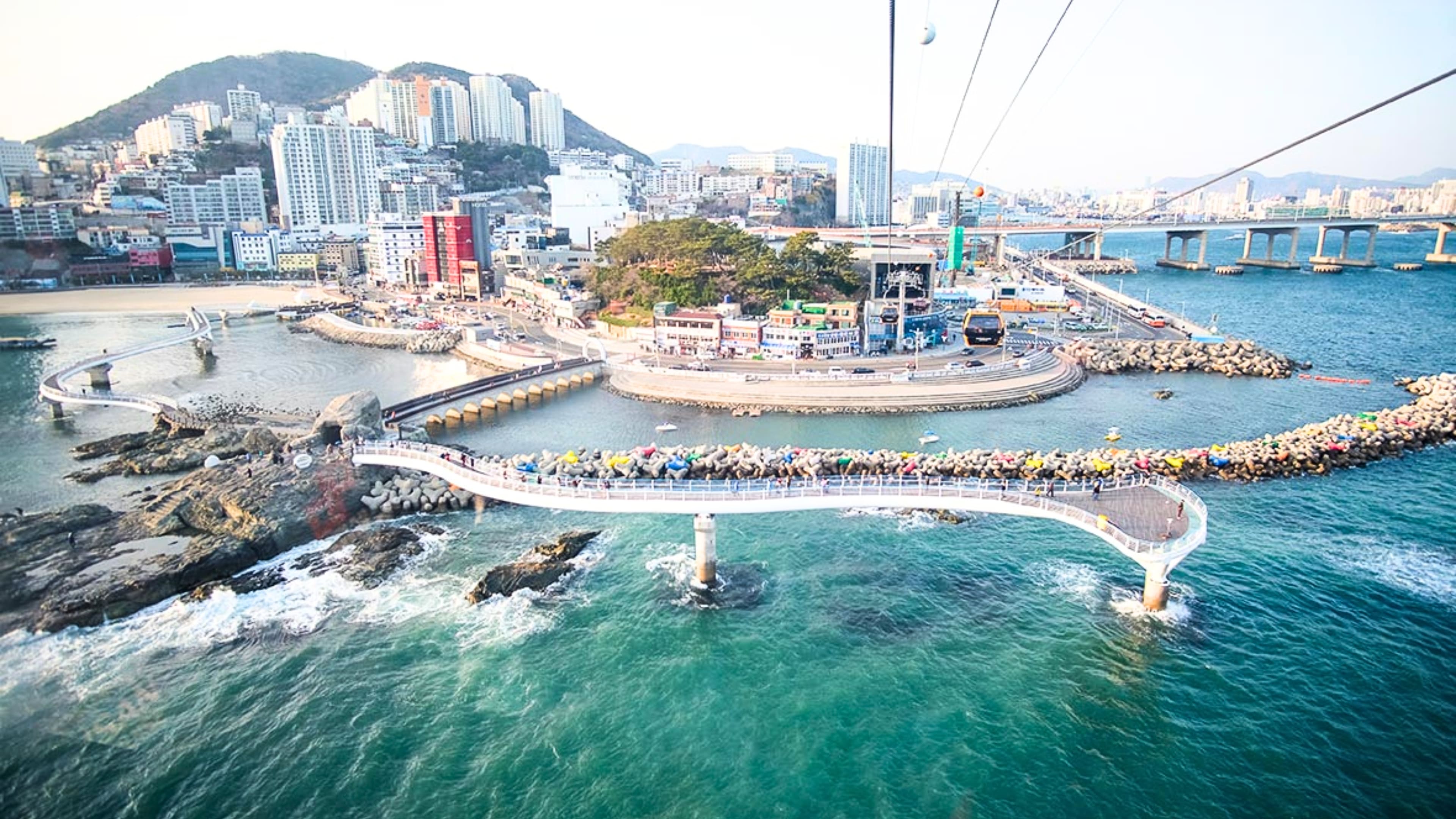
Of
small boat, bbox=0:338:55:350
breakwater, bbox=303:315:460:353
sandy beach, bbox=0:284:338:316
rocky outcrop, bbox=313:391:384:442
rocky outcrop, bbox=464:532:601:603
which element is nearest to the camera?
rocky outcrop, bbox=464:532:601:603

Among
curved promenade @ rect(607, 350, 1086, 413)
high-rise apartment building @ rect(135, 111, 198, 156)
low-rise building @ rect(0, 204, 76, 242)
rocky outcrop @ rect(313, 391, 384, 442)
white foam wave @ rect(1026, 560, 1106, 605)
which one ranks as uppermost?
high-rise apartment building @ rect(135, 111, 198, 156)

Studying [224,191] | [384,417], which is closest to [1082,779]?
[384,417]

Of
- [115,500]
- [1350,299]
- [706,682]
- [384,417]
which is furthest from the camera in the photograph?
[1350,299]

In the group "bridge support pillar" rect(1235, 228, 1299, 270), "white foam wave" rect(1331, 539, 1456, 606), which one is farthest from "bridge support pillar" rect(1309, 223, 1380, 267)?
"white foam wave" rect(1331, 539, 1456, 606)

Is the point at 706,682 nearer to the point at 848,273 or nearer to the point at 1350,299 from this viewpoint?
the point at 848,273

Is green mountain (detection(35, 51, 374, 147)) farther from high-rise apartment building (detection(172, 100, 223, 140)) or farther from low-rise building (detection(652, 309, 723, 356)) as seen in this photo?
low-rise building (detection(652, 309, 723, 356))

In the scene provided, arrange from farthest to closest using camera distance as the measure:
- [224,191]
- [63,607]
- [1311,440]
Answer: [224,191] → [1311,440] → [63,607]
